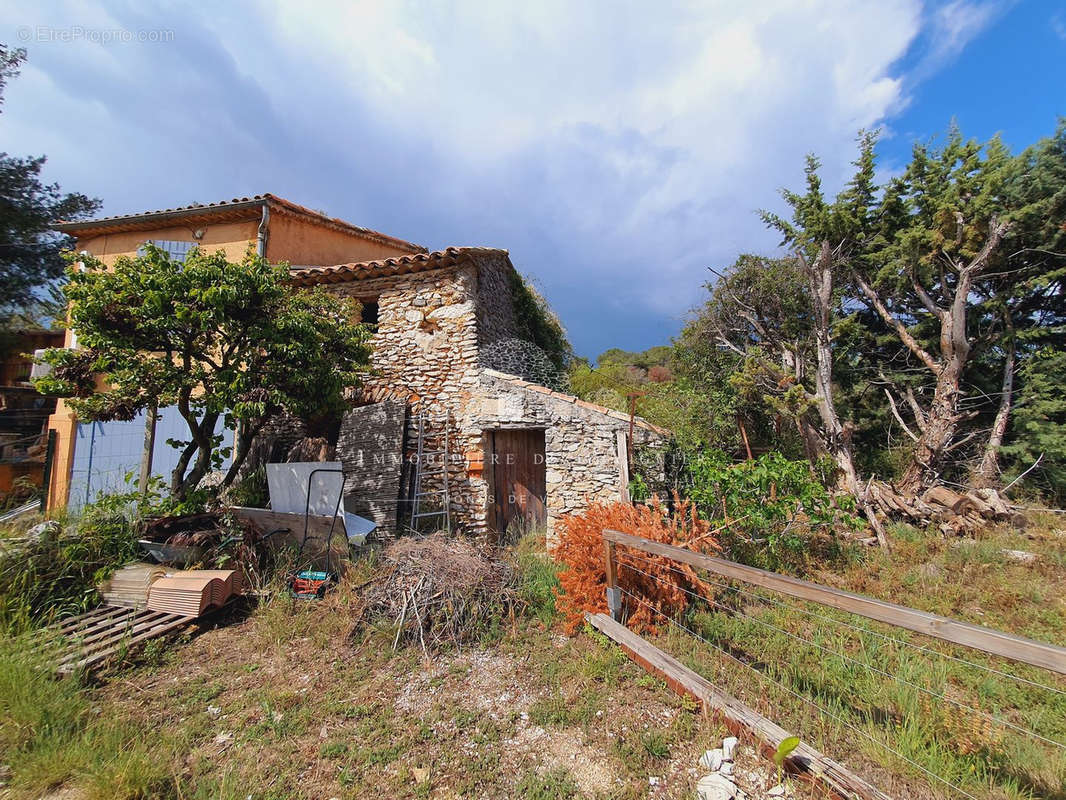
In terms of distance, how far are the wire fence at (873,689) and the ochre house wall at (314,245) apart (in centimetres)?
905

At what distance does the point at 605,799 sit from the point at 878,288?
11417 millimetres

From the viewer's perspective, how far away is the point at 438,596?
427cm

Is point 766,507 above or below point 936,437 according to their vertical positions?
below

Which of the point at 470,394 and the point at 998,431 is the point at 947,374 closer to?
the point at 998,431

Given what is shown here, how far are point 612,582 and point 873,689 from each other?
2115 mm

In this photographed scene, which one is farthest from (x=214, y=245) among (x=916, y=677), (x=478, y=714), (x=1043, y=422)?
(x=1043, y=422)

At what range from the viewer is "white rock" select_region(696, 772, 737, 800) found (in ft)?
7.65

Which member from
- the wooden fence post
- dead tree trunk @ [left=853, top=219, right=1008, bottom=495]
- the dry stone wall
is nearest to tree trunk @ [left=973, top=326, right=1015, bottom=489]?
dead tree trunk @ [left=853, top=219, right=1008, bottom=495]

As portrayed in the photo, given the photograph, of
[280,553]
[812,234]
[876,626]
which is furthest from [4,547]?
[812,234]

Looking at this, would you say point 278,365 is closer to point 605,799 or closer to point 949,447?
point 605,799

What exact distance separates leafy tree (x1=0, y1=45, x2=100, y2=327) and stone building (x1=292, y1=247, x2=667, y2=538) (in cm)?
999

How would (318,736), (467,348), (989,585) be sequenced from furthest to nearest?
(467,348), (989,585), (318,736)

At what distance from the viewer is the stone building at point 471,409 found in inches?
263

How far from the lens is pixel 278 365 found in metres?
5.57
